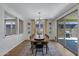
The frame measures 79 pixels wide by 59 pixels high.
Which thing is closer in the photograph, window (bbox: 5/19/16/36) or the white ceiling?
the white ceiling

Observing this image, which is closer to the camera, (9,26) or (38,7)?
(38,7)

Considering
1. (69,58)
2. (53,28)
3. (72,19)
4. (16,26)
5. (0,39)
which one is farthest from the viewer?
(53,28)

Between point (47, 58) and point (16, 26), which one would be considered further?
point (16, 26)

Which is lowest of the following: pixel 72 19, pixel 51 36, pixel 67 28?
pixel 51 36

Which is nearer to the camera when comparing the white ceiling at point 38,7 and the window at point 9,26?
the white ceiling at point 38,7

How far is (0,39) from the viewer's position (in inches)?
200

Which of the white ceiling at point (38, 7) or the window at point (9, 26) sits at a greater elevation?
the white ceiling at point (38, 7)

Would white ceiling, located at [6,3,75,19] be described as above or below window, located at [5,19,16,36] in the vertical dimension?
above

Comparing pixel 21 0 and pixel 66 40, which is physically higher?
pixel 21 0

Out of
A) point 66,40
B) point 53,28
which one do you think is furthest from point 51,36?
point 66,40

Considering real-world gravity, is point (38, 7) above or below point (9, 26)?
above

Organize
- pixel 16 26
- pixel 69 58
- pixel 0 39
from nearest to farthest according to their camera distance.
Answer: pixel 69 58 → pixel 0 39 → pixel 16 26

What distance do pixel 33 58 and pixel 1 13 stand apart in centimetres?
372

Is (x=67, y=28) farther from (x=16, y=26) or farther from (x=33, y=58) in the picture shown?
(x=33, y=58)
